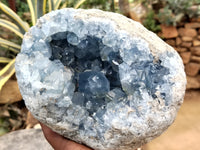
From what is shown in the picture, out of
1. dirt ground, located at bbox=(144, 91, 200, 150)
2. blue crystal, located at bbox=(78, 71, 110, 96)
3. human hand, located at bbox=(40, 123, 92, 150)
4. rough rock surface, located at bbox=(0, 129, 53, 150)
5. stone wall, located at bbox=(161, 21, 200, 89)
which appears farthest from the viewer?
stone wall, located at bbox=(161, 21, 200, 89)

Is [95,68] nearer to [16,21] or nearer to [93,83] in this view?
[93,83]

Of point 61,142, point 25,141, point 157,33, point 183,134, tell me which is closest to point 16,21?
point 25,141

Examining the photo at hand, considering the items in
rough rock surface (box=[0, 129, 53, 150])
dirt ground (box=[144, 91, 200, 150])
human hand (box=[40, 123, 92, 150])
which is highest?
human hand (box=[40, 123, 92, 150])

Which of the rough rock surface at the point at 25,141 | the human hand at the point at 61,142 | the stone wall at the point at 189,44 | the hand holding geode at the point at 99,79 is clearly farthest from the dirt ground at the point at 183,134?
the hand holding geode at the point at 99,79

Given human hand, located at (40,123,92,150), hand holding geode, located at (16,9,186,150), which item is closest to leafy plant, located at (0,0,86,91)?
human hand, located at (40,123,92,150)

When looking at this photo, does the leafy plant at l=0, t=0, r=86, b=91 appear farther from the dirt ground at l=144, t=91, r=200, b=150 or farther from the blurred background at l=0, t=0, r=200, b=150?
the dirt ground at l=144, t=91, r=200, b=150

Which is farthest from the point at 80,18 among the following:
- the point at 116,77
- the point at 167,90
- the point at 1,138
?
the point at 1,138

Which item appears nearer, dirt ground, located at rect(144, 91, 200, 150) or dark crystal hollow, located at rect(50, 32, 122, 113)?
dark crystal hollow, located at rect(50, 32, 122, 113)
